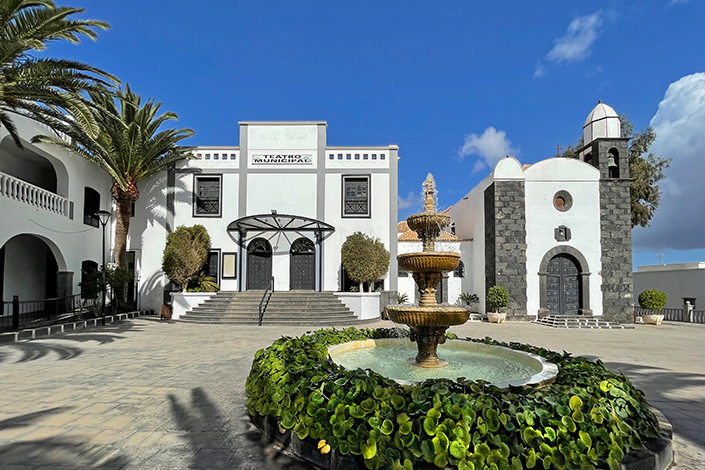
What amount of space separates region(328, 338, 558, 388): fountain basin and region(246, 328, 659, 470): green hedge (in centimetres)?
66

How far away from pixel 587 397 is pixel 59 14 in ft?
34.7

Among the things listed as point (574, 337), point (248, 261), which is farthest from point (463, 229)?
point (248, 261)

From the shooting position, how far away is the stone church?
627 inches

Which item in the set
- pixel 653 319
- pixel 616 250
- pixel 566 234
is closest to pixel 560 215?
pixel 566 234

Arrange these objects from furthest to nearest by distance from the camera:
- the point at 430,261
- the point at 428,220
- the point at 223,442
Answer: the point at 428,220 < the point at 430,261 < the point at 223,442

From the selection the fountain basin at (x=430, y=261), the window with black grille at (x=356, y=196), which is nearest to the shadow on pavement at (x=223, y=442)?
the fountain basin at (x=430, y=261)

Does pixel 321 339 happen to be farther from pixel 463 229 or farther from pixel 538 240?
pixel 463 229

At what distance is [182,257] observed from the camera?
14812 mm

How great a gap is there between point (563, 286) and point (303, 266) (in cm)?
1152

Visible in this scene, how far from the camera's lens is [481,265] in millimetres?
17719

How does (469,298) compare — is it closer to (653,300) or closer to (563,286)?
(563,286)

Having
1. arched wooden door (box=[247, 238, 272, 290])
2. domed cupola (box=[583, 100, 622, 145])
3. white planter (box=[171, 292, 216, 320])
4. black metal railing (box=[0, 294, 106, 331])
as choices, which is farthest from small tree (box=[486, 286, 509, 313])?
black metal railing (box=[0, 294, 106, 331])

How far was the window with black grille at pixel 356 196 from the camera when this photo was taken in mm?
Answer: 17266

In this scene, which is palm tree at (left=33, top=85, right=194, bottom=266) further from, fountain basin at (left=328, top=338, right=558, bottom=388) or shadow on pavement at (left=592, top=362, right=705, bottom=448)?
shadow on pavement at (left=592, top=362, right=705, bottom=448)
